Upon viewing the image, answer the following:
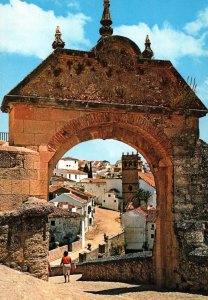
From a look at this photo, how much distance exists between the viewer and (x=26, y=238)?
302 inches

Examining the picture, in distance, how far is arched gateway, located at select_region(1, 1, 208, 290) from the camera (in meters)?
9.29

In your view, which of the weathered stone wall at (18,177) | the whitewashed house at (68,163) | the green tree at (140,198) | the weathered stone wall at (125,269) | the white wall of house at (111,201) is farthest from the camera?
the whitewashed house at (68,163)

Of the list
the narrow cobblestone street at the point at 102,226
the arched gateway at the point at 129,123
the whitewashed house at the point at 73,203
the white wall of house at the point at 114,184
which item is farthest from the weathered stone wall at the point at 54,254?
the white wall of house at the point at 114,184

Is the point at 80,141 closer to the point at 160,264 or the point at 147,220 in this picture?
the point at 160,264

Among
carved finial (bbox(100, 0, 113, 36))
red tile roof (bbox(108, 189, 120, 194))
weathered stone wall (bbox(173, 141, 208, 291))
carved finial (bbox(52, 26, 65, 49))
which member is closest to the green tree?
red tile roof (bbox(108, 189, 120, 194))

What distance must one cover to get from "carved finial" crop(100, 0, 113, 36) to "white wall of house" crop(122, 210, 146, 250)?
43907mm

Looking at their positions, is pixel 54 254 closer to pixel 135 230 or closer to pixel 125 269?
pixel 135 230

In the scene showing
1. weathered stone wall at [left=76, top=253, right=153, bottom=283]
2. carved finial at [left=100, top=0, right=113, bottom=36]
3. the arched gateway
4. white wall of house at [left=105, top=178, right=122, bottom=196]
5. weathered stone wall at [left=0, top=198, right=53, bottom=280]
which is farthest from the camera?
white wall of house at [left=105, top=178, right=122, bottom=196]

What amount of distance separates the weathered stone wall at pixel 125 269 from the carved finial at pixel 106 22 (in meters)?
6.04

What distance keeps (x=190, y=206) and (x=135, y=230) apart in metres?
43.5

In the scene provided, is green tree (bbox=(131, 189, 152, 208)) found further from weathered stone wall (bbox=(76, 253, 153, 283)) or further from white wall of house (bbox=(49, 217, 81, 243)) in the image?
weathered stone wall (bbox=(76, 253, 153, 283))

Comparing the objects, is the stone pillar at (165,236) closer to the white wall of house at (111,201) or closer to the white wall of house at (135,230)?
the white wall of house at (135,230)

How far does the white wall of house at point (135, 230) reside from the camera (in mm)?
52250

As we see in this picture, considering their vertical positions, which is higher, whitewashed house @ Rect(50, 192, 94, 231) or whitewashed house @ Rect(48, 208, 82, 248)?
whitewashed house @ Rect(50, 192, 94, 231)
